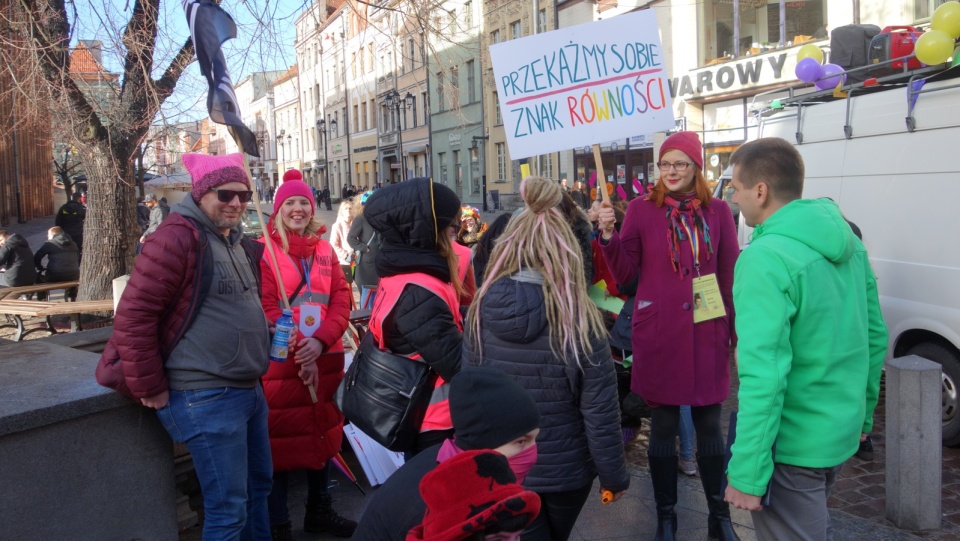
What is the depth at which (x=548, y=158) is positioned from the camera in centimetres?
2866

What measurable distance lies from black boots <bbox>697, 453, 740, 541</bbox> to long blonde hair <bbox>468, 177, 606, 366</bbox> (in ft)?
4.07

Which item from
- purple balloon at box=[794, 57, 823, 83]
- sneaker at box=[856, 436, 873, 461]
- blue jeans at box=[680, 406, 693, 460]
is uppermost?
purple balloon at box=[794, 57, 823, 83]

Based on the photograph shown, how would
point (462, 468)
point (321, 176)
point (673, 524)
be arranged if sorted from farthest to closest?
point (321, 176), point (673, 524), point (462, 468)

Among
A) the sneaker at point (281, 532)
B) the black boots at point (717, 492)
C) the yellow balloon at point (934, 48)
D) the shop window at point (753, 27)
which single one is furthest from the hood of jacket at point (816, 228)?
the shop window at point (753, 27)

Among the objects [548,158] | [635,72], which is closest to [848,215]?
[635,72]

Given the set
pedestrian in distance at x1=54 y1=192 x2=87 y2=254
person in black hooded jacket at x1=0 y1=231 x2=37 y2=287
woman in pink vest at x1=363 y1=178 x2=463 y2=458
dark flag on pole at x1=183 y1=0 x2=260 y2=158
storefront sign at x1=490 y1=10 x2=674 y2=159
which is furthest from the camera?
pedestrian in distance at x1=54 y1=192 x2=87 y2=254

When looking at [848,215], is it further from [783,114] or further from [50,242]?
[50,242]

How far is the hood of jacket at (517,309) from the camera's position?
102 inches

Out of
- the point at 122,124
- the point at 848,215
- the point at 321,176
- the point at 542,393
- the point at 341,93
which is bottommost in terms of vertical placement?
the point at 542,393

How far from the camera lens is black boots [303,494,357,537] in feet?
12.5

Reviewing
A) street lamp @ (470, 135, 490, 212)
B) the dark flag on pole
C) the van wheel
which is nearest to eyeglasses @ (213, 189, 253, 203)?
the dark flag on pole

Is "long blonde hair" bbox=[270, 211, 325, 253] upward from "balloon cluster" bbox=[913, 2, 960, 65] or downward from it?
downward

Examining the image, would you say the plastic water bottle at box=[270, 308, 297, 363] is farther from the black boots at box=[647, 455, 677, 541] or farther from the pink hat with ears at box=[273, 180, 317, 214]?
the black boots at box=[647, 455, 677, 541]

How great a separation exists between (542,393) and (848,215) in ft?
13.8
